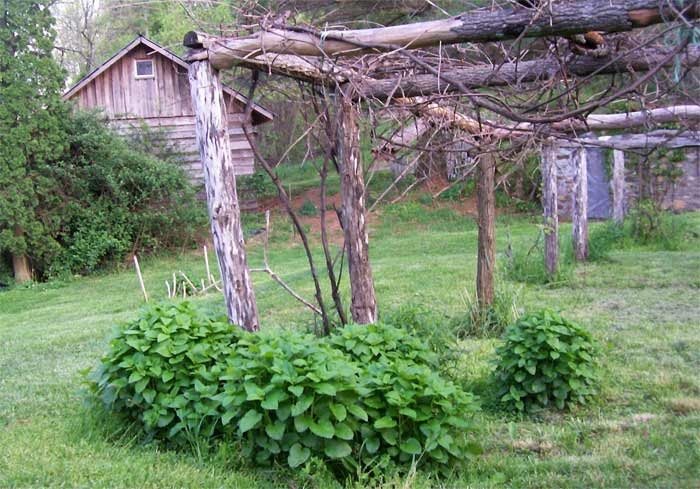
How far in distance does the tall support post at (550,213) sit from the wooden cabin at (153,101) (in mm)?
11510

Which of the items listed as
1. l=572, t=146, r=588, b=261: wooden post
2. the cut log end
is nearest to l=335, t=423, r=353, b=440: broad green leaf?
the cut log end

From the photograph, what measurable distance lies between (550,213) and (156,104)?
557 inches

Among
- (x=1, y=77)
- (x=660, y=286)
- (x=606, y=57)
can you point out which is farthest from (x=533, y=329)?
(x=1, y=77)

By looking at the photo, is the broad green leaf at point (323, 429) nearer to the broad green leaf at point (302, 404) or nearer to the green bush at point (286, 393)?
the green bush at point (286, 393)

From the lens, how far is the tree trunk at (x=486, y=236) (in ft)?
27.0

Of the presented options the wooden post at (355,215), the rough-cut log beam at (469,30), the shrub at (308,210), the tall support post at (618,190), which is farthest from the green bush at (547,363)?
the shrub at (308,210)

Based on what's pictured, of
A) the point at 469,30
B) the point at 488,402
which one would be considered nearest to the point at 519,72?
the point at 469,30

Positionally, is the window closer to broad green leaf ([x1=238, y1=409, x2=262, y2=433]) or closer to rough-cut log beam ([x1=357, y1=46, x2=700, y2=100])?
rough-cut log beam ([x1=357, y1=46, x2=700, y2=100])

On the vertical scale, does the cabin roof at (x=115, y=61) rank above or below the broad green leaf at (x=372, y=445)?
above

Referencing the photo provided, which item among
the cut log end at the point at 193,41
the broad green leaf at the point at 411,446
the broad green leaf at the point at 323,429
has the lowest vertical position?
the broad green leaf at the point at 411,446

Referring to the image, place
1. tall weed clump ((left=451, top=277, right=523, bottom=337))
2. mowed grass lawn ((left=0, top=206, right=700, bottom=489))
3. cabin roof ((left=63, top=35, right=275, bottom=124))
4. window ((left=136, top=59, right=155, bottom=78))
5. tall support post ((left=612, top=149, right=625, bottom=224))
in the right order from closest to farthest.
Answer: mowed grass lawn ((left=0, top=206, right=700, bottom=489)), tall weed clump ((left=451, top=277, right=523, bottom=337)), tall support post ((left=612, top=149, right=625, bottom=224)), cabin roof ((left=63, top=35, right=275, bottom=124)), window ((left=136, top=59, right=155, bottom=78))

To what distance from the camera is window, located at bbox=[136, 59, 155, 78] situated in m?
21.6

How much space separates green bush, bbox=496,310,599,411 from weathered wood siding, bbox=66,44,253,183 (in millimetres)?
16406

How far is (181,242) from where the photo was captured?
20516mm
